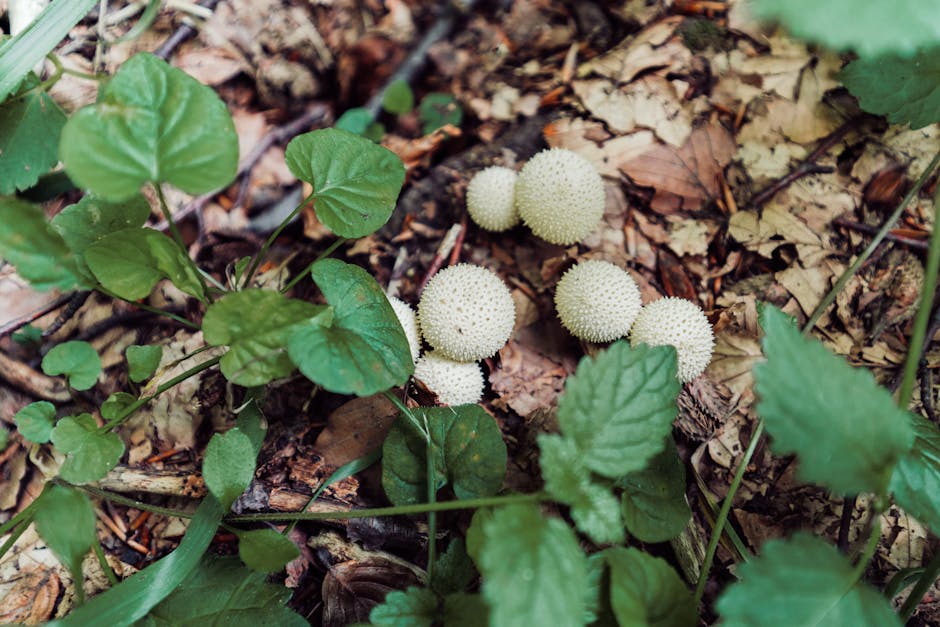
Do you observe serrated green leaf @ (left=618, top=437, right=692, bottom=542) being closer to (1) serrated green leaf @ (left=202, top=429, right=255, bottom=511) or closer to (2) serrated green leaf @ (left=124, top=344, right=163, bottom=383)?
(1) serrated green leaf @ (left=202, top=429, right=255, bottom=511)

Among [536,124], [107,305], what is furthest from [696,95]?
[107,305]

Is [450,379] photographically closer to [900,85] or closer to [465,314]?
[465,314]

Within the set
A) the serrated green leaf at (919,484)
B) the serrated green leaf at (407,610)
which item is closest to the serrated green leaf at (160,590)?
the serrated green leaf at (407,610)

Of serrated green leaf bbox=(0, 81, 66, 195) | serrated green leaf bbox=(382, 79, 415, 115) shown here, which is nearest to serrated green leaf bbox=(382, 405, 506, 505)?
serrated green leaf bbox=(0, 81, 66, 195)

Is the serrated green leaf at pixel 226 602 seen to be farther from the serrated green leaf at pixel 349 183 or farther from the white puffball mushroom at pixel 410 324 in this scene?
the serrated green leaf at pixel 349 183

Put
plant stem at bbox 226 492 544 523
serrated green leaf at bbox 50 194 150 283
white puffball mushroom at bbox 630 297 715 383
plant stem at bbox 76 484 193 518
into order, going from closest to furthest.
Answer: plant stem at bbox 226 492 544 523
plant stem at bbox 76 484 193 518
serrated green leaf at bbox 50 194 150 283
white puffball mushroom at bbox 630 297 715 383

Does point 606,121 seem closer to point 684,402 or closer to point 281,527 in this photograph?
point 684,402
